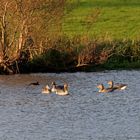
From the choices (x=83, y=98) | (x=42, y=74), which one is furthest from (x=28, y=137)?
(x=42, y=74)

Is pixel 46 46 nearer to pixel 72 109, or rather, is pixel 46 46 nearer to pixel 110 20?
pixel 72 109

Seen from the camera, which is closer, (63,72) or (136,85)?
(136,85)

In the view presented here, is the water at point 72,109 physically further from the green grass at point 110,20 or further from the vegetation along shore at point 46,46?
the green grass at point 110,20

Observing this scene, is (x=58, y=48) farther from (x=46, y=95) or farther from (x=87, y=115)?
(x=87, y=115)

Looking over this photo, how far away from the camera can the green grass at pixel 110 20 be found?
39.2 meters

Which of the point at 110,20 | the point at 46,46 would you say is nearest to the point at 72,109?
the point at 46,46

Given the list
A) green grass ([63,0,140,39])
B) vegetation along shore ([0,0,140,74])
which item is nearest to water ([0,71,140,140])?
vegetation along shore ([0,0,140,74])

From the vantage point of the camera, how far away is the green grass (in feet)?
129

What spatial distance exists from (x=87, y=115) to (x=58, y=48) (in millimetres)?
8378

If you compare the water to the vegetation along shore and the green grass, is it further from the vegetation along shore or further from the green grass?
the green grass

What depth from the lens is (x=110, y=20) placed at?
145 ft

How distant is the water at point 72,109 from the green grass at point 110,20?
6189 millimetres

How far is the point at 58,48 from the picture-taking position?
31.2m

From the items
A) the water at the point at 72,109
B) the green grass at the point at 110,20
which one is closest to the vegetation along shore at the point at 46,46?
the water at the point at 72,109
